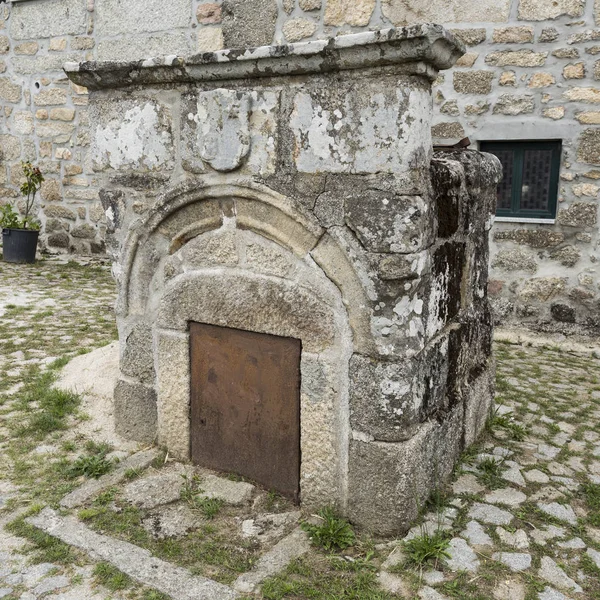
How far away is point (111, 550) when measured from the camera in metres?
2.58

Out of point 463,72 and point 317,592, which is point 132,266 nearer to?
point 317,592

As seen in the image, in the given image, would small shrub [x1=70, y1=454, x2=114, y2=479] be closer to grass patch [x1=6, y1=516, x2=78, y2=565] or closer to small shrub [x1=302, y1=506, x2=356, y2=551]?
grass patch [x1=6, y1=516, x2=78, y2=565]

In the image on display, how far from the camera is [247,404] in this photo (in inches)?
119

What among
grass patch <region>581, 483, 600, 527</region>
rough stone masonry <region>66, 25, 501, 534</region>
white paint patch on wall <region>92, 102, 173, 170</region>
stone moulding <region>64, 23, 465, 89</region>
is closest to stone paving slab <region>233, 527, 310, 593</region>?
rough stone masonry <region>66, 25, 501, 534</region>

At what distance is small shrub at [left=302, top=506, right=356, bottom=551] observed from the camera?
8.55 ft

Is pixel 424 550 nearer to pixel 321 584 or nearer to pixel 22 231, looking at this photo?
pixel 321 584

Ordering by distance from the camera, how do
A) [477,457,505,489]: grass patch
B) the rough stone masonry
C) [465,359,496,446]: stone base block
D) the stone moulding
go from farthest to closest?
[465,359,496,446]: stone base block, [477,457,505,489]: grass patch, the rough stone masonry, the stone moulding

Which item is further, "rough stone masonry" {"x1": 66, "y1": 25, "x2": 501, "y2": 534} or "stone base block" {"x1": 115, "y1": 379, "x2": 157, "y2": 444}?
"stone base block" {"x1": 115, "y1": 379, "x2": 157, "y2": 444}

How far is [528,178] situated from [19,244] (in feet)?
19.8

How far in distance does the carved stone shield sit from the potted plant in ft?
19.8

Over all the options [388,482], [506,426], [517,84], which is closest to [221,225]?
[388,482]

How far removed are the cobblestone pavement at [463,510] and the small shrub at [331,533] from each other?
54mm

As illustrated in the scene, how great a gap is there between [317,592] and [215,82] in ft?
6.77

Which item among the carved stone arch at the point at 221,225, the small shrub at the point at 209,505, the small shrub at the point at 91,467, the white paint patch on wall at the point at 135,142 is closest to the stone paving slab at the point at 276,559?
the small shrub at the point at 209,505
